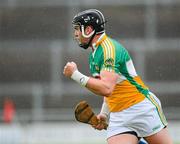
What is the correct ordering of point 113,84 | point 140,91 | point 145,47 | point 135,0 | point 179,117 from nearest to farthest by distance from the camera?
point 113,84 < point 140,91 < point 179,117 < point 145,47 < point 135,0

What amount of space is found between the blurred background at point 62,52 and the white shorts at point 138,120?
335 inches

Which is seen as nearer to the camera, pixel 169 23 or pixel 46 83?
pixel 46 83

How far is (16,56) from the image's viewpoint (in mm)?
19219

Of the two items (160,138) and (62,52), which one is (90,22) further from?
(62,52)

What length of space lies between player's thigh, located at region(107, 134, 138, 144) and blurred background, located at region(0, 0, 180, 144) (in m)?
8.61

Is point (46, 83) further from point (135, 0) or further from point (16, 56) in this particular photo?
point (135, 0)

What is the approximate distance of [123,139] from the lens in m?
6.76

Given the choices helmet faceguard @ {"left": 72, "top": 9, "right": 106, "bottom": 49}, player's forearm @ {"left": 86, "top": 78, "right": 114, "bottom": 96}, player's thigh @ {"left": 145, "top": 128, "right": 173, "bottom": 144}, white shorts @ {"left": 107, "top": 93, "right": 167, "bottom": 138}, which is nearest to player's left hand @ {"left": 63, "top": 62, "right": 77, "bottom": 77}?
player's forearm @ {"left": 86, "top": 78, "right": 114, "bottom": 96}

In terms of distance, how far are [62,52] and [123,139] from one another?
11.7 meters

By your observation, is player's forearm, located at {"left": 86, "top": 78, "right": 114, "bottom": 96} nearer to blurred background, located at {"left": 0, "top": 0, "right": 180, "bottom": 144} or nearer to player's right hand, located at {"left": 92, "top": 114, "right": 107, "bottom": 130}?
player's right hand, located at {"left": 92, "top": 114, "right": 107, "bottom": 130}

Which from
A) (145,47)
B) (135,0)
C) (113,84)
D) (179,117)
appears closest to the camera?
(113,84)

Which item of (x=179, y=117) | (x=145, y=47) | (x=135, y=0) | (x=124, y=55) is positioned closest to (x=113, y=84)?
(x=124, y=55)

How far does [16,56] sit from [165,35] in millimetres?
3642

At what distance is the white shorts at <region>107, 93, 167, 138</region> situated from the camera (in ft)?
22.5
